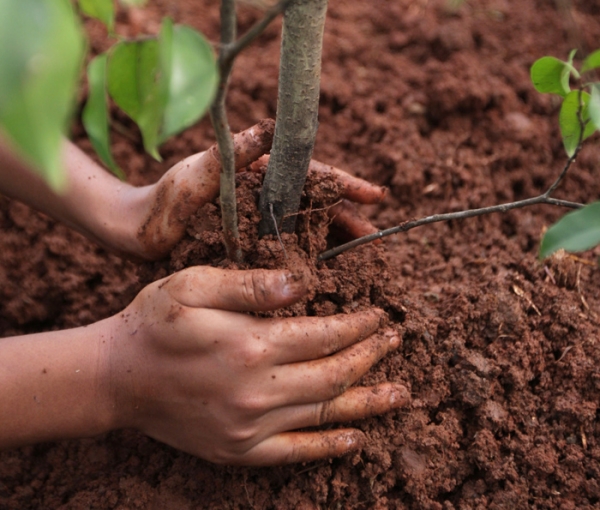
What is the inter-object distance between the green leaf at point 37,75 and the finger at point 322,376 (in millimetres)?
703

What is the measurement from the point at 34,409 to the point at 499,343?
926mm

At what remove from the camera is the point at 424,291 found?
54.7 inches

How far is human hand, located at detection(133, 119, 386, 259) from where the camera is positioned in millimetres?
1117

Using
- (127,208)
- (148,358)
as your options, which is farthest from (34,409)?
(127,208)

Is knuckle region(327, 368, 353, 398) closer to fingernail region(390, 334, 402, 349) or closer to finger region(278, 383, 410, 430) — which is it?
finger region(278, 383, 410, 430)

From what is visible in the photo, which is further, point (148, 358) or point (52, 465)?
point (52, 465)

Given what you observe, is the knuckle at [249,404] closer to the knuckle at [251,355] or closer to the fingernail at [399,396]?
the knuckle at [251,355]

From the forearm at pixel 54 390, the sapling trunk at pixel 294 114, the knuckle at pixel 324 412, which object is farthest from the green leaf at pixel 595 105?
the forearm at pixel 54 390

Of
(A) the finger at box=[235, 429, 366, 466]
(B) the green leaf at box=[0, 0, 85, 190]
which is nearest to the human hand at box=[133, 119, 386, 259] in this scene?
(A) the finger at box=[235, 429, 366, 466]

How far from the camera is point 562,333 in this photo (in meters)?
1.23

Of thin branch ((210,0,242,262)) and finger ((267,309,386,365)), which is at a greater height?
thin branch ((210,0,242,262))

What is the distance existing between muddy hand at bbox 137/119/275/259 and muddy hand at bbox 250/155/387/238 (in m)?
0.11

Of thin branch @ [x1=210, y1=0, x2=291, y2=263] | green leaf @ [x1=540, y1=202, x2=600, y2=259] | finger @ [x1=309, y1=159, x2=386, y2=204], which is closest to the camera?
thin branch @ [x1=210, y1=0, x2=291, y2=263]

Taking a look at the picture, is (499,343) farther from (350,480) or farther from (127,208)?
(127,208)
